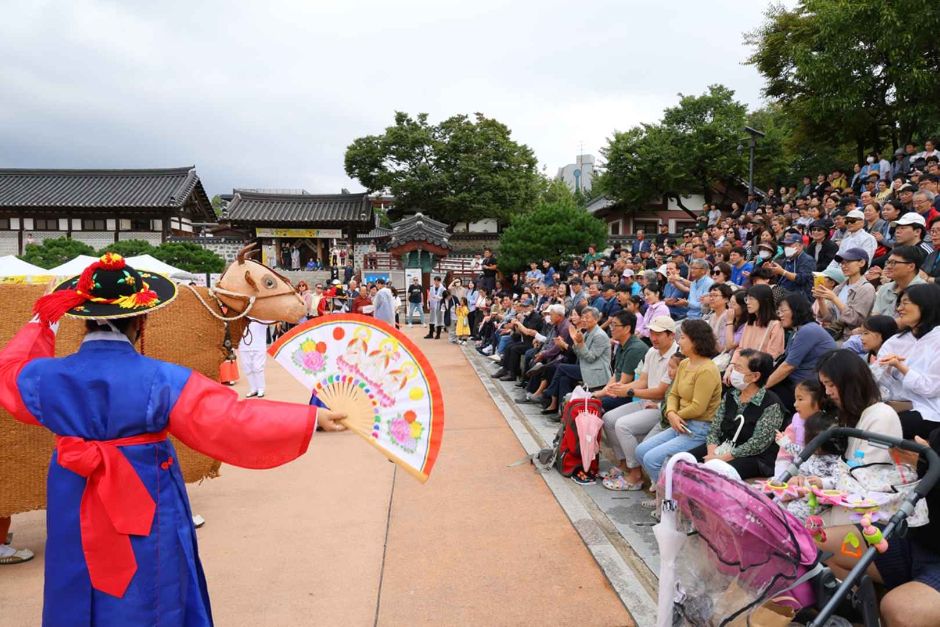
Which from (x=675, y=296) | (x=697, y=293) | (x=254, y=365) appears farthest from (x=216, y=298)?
(x=675, y=296)

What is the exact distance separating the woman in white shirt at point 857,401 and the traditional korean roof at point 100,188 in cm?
2858

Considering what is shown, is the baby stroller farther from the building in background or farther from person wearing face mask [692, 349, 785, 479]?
the building in background

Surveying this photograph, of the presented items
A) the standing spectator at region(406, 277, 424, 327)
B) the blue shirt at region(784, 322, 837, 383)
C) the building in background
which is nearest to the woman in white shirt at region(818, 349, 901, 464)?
the blue shirt at region(784, 322, 837, 383)

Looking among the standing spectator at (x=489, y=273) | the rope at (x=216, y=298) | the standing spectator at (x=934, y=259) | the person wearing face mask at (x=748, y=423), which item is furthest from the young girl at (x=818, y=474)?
the standing spectator at (x=489, y=273)

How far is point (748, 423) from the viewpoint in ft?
13.2

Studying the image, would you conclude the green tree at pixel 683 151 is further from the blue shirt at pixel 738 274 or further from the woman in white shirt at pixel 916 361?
the woman in white shirt at pixel 916 361

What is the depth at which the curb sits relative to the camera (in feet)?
10.7

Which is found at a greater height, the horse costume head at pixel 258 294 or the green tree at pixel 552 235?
the green tree at pixel 552 235

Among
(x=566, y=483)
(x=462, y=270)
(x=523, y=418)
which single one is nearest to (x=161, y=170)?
(x=462, y=270)

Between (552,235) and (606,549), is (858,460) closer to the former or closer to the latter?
(606,549)

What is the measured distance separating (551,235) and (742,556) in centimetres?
1583

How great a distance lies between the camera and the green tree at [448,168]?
28.9m

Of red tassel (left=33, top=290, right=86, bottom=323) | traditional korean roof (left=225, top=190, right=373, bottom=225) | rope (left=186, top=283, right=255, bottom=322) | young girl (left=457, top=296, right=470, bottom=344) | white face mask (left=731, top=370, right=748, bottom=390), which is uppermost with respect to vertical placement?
traditional korean roof (left=225, top=190, right=373, bottom=225)

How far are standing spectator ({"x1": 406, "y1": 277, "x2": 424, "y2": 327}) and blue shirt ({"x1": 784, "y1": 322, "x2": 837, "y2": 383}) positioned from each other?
17.0 meters
